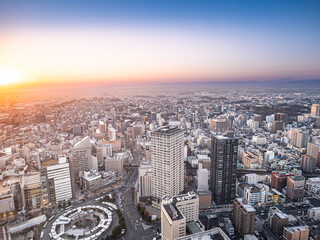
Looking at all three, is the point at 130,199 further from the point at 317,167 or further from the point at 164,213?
the point at 317,167

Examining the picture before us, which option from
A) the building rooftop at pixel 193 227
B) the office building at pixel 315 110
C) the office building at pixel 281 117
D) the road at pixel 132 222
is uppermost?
the office building at pixel 315 110

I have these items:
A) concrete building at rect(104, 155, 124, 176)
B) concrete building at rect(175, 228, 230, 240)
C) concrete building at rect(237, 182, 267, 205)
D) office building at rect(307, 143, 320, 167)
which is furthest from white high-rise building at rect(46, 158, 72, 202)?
office building at rect(307, 143, 320, 167)

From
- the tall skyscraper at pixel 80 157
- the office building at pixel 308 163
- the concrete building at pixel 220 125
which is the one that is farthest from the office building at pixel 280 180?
the concrete building at pixel 220 125

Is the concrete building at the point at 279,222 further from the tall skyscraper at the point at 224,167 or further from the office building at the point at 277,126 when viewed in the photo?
the office building at the point at 277,126

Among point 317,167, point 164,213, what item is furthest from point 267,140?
point 164,213

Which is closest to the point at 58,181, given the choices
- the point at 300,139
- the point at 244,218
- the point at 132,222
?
the point at 132,222
